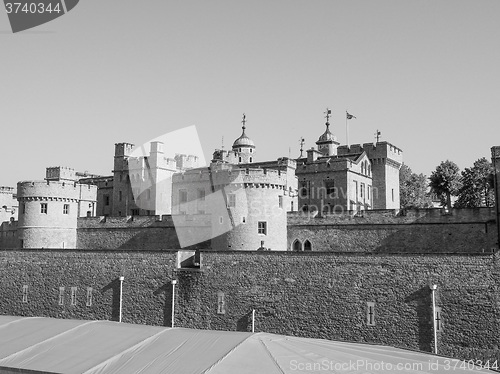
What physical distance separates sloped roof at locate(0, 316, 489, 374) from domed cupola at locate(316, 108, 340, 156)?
42.4 m

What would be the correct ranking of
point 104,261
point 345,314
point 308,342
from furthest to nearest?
point 104,261
point 345,314
point 308,342

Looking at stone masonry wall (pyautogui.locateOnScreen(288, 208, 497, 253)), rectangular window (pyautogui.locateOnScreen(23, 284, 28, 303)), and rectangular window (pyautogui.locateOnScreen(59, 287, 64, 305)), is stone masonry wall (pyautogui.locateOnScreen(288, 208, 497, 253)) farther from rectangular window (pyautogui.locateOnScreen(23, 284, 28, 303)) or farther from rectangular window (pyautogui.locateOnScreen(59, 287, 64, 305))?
rectangular window (pyautogui.locateOnScreen(23, 284, 28, 303))

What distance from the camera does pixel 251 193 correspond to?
1441 inches

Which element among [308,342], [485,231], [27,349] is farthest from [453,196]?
[27,349]

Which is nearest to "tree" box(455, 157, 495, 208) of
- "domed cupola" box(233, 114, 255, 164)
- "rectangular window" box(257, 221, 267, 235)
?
"domed cupola" box(233, 114, 255, 164)

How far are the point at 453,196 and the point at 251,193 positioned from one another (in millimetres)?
28991

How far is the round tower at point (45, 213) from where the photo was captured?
136 feet

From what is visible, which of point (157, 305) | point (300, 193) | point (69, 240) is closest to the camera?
point (157, 305)

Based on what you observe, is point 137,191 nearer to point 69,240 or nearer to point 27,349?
point 69,240

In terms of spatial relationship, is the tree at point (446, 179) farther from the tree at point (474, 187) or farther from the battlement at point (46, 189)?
the battlement at point (46, 189)

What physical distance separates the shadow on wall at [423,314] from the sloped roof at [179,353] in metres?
7.65

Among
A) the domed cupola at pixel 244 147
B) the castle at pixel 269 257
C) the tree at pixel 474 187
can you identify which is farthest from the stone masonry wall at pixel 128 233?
the tree at pixel 474 187

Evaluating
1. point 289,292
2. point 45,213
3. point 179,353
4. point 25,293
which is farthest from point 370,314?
point 45,213

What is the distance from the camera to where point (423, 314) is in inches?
1057
